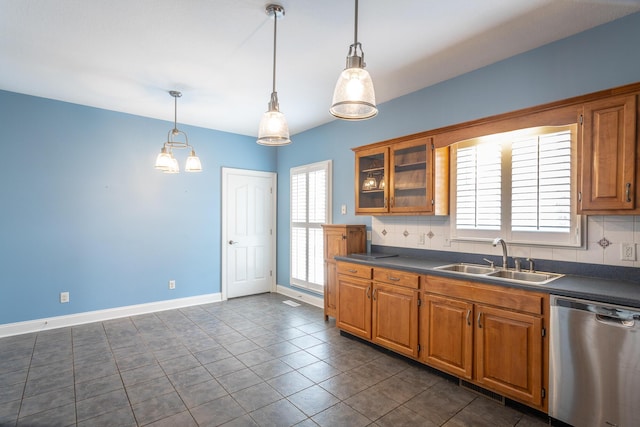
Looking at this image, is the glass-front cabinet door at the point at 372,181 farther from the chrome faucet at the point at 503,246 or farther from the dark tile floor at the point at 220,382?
the dark tile floor at the point at 220,382

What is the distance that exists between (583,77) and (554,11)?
0.59 meters

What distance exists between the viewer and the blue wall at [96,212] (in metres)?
3.74

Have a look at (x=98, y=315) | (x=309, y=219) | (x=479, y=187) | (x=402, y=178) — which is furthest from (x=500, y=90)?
(x=98, y=315)

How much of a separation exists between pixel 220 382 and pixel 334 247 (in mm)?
2022

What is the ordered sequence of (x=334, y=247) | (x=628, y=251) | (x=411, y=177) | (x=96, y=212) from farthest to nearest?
(x=96, y=212)
(x=334, y=247)
(x=411, y=177)
(x=628, y=251)

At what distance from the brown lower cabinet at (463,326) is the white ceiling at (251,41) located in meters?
1.95

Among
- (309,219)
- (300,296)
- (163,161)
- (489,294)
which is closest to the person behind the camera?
(489,294)

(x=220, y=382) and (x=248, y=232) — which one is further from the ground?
(x=248, y=232)

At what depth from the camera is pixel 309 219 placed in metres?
5.08

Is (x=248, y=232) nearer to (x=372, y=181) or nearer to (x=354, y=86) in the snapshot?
(x=372, y=181)

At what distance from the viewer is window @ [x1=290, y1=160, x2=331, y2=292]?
482 centimetres

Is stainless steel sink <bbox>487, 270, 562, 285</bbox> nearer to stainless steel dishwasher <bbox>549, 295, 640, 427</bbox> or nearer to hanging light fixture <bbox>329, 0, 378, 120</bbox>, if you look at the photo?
stainless steel dishwasher <bbox>549, 295, 640, 427</bbox>

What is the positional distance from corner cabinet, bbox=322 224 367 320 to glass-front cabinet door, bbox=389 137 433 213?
67cm

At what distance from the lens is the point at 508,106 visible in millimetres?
2824
